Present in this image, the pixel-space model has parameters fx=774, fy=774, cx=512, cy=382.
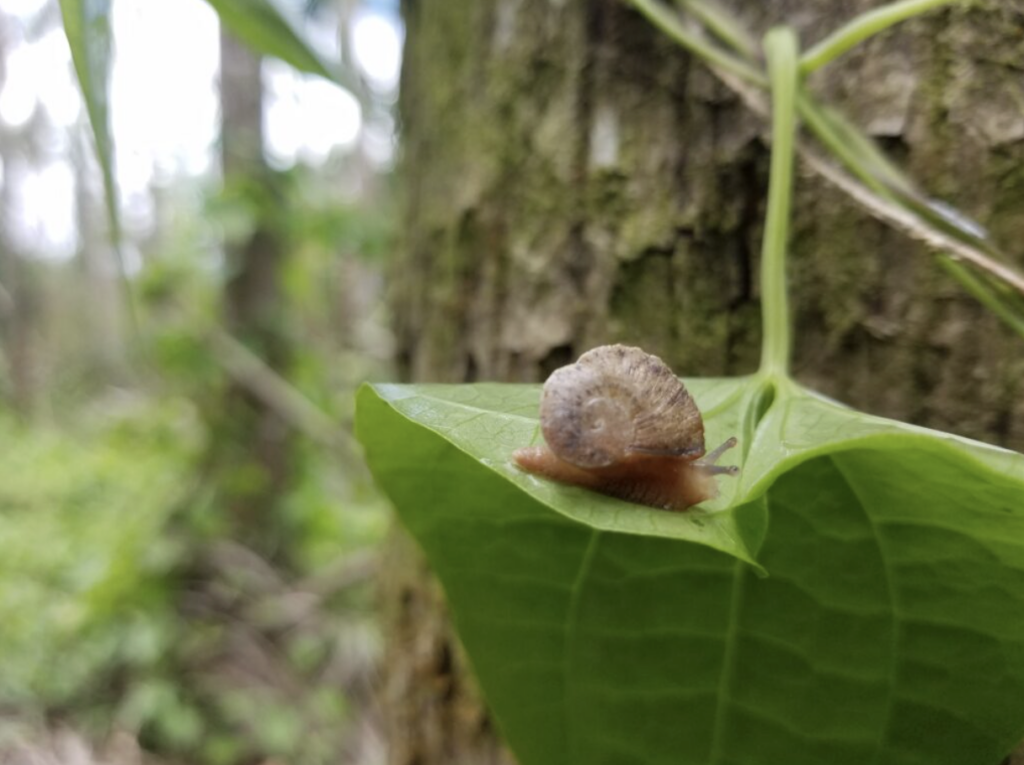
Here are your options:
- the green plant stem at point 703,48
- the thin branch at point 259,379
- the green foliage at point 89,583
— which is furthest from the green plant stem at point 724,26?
the green foliage at point 89,583

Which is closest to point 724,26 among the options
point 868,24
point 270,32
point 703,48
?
point 703,48

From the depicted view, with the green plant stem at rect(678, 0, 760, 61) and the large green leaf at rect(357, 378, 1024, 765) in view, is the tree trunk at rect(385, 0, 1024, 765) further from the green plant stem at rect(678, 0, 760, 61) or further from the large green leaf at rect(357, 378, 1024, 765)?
the large green leaf at rect(357, 378, 1024, 765)

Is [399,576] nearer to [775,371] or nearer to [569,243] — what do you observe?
[569,243]

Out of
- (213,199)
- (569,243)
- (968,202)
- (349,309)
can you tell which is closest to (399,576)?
(569,243)

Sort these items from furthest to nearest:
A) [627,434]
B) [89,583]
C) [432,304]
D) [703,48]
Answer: [89,583]
[432,304]
[703,48]
[627,434]

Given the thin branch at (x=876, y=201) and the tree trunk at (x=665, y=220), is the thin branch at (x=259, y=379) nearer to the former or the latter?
the tree trunk at (x=665, y=220)

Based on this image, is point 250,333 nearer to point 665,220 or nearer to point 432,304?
point 432,304

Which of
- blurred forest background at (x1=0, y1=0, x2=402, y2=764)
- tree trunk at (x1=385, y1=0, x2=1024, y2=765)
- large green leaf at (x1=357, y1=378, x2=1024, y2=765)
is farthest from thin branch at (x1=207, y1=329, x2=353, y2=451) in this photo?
large green leaf at (x1=357, y1=378, x2=1024, y2=765)
